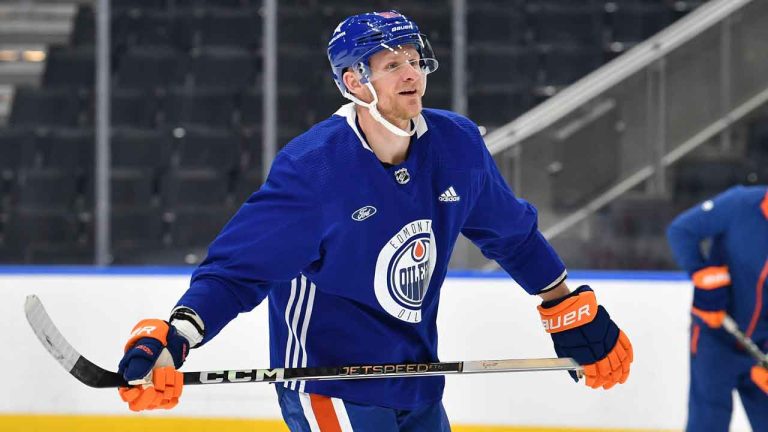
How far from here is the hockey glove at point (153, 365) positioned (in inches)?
74.5

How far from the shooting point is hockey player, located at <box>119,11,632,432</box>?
2.05m

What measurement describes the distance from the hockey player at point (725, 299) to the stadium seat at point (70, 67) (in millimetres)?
2970

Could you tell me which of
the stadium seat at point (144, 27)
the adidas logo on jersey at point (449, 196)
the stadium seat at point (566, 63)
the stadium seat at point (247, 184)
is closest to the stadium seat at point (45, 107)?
the stadium seat at point (144, 27)

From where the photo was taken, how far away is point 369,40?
7.07ft

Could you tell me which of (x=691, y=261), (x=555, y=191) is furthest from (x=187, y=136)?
(x=691, y=261)

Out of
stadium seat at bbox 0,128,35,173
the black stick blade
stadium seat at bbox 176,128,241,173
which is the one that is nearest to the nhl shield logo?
the black stick blade

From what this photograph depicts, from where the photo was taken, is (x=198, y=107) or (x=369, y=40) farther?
(x=198, y=107)

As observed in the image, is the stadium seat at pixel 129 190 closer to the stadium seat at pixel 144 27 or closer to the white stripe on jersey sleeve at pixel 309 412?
the stadium seat at pixel 144 27

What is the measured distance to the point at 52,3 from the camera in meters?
6.09

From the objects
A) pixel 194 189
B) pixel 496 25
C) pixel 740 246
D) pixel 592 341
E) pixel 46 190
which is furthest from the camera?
pixel 496 25

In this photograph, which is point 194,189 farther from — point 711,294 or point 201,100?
point 711,294

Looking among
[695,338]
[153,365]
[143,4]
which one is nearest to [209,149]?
[143,4]

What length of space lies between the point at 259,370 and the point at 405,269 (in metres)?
0.31

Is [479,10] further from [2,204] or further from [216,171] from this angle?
[2,204]
